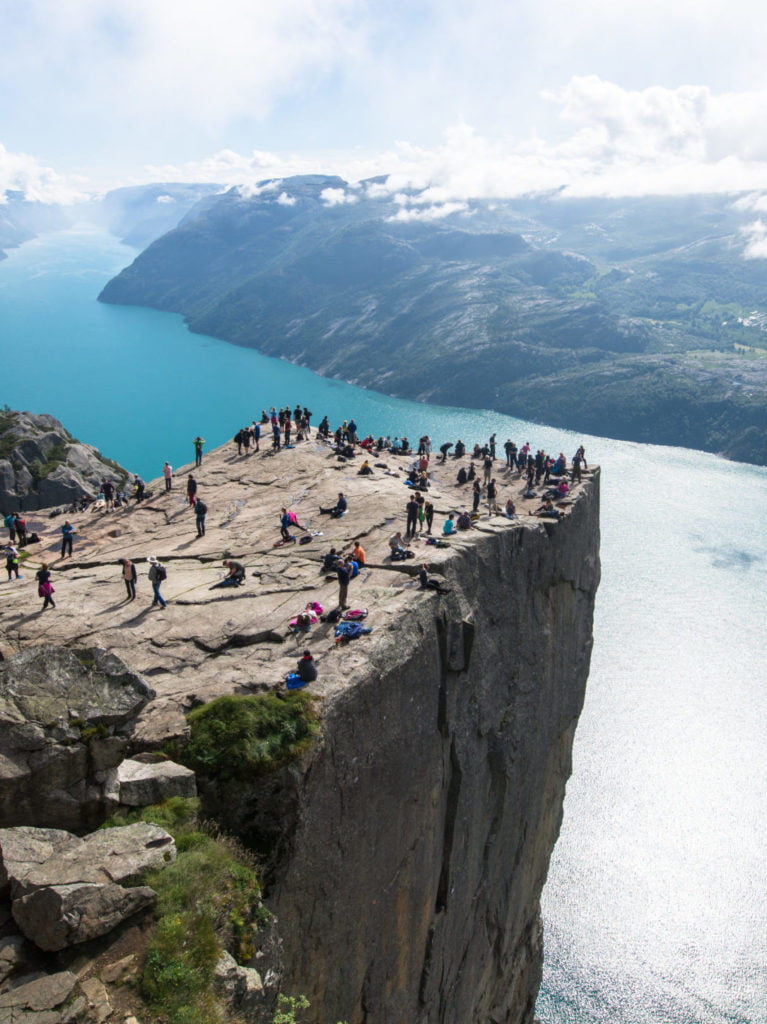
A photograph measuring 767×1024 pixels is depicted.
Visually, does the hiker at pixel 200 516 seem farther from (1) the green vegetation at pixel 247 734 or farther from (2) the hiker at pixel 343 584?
(1) the green vegetation at pixel 247 734

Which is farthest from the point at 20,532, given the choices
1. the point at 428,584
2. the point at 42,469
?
Result: the point at 42,469

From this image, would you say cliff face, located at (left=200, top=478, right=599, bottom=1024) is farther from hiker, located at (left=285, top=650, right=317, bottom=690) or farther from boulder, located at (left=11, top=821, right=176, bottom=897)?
boulder, located at (left=11, top=821, right=176, bottom=897)

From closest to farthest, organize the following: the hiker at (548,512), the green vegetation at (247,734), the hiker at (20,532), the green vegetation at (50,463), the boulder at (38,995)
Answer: the boulder at (38,995) < the green vegetation at (247,734) < the hiker at (20,532) < the hiker at (548,512) < the green vegetation at (50,463)

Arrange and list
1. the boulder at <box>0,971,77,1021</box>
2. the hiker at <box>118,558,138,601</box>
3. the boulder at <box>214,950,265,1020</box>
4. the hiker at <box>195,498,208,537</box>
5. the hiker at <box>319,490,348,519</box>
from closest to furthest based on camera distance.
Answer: the boulder at <box>0,971,77,1021</box> < the boulder at <box>214,950,265,1020</box> < the hiker at <box>118,558,138,601</box> < the hiker at <box>195,498,208,537</box> < the hiker at <box>319,490,348,519</box>

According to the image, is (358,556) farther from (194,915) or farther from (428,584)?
(194,915)

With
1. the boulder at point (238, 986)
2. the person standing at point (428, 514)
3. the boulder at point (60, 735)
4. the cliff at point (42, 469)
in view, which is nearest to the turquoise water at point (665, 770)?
the person standing at point (428, 514)

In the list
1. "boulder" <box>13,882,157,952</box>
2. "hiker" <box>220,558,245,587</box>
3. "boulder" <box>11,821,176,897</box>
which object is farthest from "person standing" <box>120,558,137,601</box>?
"boulder" <box>13,882,157,952</box>
